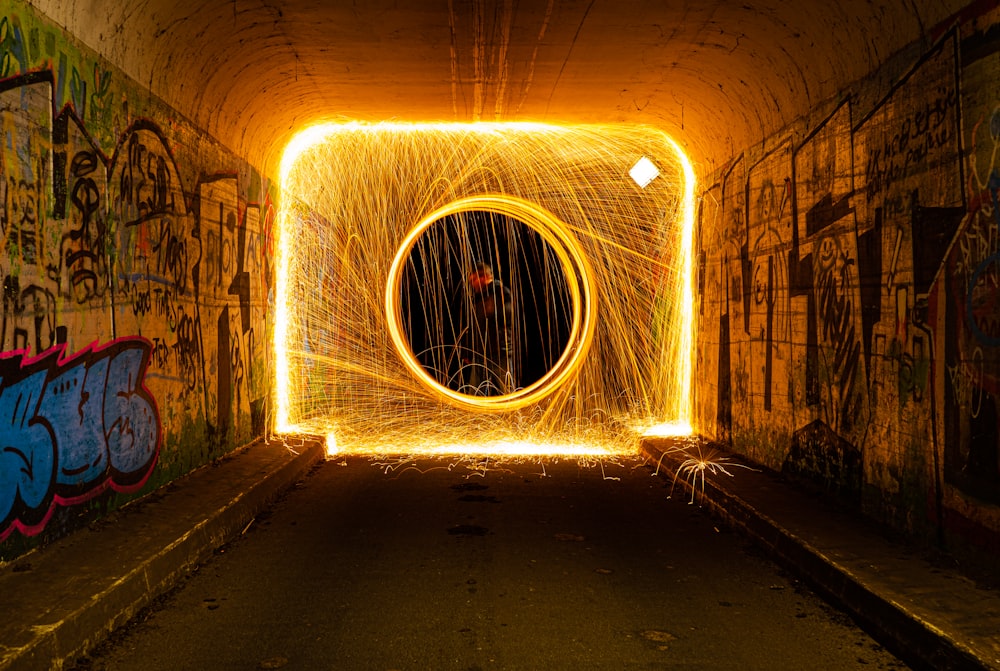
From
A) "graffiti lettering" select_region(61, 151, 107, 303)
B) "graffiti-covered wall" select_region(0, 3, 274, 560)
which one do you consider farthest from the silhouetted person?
"graffiti lettering" select_region(61, 151, 107, 303)

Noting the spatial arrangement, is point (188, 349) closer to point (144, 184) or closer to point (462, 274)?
point (144, 184)

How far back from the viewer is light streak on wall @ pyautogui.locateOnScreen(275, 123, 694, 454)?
9.70 meters

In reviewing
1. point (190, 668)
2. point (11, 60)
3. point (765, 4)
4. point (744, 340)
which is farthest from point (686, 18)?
point (190, 668)

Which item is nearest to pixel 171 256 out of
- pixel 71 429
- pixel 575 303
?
pixel 71 429

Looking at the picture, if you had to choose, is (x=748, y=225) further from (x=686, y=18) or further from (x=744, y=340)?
(x=686, y=18)

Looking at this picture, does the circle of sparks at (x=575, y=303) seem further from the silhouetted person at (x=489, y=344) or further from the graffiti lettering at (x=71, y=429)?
the graffiti lettering at (x=71, y=429)

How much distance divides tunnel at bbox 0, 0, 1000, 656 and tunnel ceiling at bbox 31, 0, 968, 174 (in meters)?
0.04

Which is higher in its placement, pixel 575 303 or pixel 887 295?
pixel 575 303

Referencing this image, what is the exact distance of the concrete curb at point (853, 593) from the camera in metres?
3.42

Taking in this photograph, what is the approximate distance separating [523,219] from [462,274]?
175 centimetres

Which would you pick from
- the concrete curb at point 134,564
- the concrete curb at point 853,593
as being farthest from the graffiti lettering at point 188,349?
the concrete curb at point 853,593

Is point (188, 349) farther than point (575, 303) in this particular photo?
No

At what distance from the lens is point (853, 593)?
4188mm

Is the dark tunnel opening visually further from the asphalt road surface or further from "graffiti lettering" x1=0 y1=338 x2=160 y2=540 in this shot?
"graffiti lettering" x1=0 y1=338 x2=160 y2=540
